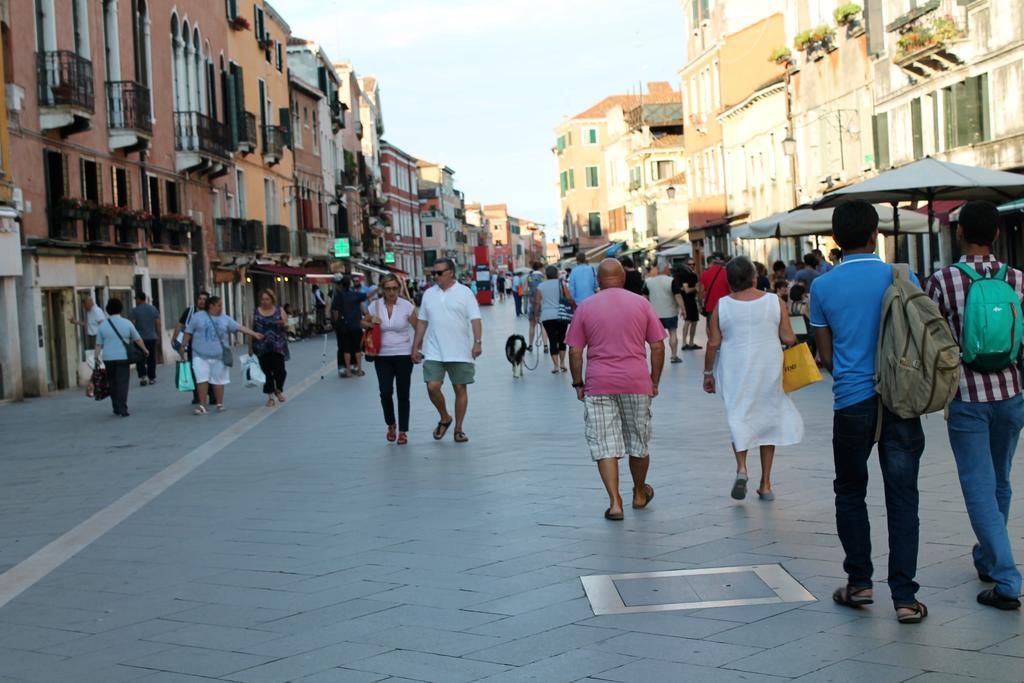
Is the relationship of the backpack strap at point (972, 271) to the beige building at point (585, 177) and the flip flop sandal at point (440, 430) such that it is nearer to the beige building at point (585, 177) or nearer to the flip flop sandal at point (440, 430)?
the flip flop sandal at point (440, 430)

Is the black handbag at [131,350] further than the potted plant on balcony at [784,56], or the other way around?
the potted plant on balcony at [784,56]

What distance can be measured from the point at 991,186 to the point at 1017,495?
Answer: 318 inches

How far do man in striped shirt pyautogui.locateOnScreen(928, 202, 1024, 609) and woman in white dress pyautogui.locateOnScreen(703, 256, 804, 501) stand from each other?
9.36ft

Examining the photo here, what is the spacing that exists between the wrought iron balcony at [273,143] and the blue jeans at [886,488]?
45143mm

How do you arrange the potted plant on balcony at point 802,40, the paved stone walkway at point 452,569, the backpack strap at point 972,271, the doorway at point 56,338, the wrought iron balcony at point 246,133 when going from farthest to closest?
the wrought iron balcony at point 246,133, the potted plant on balcony at point 802,40, the doorway at point 56,338, the backpack strap at point 972,271, the paved stone walkway at point 452,569

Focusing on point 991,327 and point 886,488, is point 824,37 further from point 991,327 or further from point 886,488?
point 886,488

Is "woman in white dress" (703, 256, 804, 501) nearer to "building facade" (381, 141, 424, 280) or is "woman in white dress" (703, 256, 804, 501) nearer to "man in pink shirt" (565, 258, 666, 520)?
"man in pink shirt" (565, 258, 666, 520)

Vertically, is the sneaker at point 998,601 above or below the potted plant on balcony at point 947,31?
below

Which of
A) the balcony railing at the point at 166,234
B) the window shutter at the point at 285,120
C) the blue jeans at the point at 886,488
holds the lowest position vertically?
the blue jeans at the point at 886,488

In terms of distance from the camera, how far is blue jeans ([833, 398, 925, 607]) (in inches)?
225

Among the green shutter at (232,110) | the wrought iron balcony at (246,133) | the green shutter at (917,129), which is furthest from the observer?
the wrought iron balcony at (246,133)

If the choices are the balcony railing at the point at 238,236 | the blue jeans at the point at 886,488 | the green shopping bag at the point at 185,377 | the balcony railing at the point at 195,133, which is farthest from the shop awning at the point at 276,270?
the blue jeans at the point at 886,488

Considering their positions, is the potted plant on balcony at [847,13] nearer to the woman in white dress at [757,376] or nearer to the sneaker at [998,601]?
the woman in white dress at [757,376]

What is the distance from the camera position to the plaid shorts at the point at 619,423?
8.72 m
